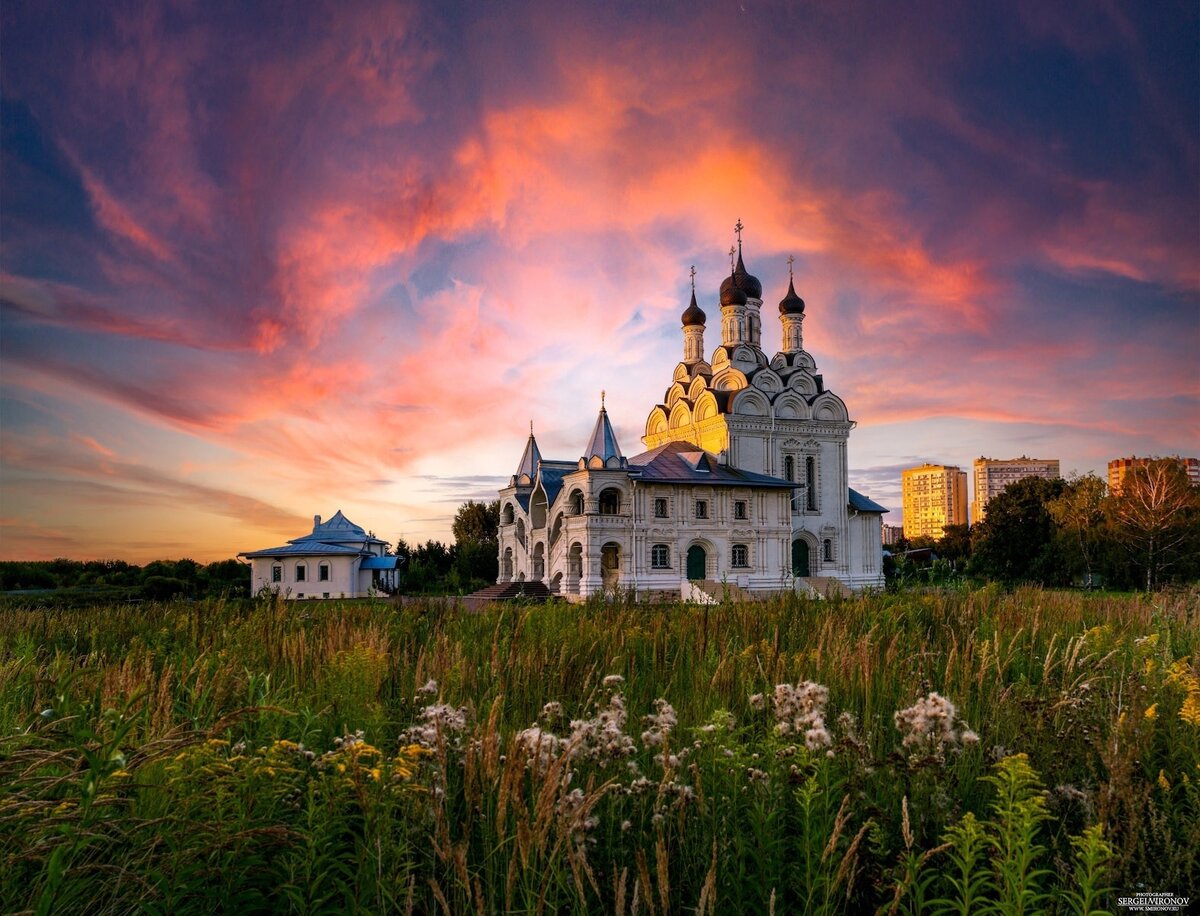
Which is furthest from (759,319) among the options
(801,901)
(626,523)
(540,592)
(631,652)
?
(801,901)

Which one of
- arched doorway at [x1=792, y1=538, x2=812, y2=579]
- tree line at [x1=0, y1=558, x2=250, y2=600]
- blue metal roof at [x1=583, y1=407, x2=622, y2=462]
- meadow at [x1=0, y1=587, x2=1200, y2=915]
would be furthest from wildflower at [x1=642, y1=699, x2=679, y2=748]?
arched doorway at [x1=792, y1=538, x2=812, y2=579]

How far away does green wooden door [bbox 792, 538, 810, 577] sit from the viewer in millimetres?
39312

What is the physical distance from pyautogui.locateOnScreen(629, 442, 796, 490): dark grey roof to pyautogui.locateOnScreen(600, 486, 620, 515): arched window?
1.32m

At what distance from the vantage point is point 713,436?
130ft

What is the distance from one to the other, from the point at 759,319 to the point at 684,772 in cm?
4212

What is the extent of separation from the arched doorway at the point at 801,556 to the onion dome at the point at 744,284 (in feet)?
45.1

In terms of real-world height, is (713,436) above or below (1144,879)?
above

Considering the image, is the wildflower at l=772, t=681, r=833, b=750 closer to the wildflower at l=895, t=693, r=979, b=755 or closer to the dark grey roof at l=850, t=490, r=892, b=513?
the wildflower at l=895, t=693, r=979, b=755

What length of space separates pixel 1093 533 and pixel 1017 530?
8.10 metres

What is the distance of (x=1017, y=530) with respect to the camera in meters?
47.5

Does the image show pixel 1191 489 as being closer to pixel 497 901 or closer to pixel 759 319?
pixel 759 319

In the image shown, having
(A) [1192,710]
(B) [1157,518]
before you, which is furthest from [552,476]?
(A) [1192,710]

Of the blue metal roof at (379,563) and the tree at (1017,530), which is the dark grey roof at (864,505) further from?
the blue metal roof at (379,563)

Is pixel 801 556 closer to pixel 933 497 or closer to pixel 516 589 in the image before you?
pixel 516 589
